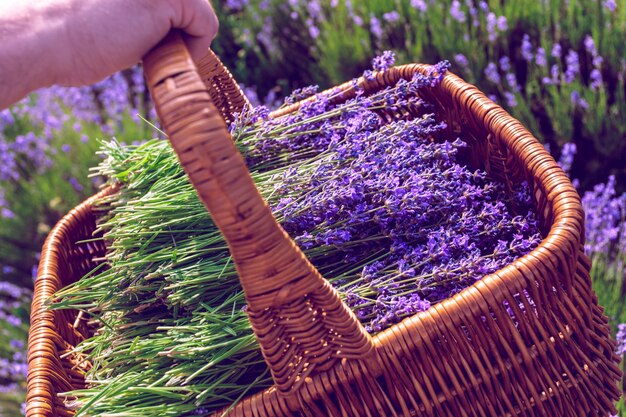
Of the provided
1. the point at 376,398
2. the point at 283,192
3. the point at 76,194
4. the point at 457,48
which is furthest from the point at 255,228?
the point at 76,194

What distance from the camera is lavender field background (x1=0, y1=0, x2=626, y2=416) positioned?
1.94 m

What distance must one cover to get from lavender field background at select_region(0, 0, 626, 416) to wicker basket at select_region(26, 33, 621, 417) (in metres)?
0.66

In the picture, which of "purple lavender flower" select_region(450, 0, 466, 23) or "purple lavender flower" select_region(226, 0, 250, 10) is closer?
"purple lavender flower" select_region(450, 0, 466, 23)

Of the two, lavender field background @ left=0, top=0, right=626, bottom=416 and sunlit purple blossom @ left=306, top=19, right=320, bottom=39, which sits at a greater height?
sunlit purple blossom @ left=306, top=19, right=320, bottom=39

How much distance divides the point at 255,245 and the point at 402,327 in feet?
0.88

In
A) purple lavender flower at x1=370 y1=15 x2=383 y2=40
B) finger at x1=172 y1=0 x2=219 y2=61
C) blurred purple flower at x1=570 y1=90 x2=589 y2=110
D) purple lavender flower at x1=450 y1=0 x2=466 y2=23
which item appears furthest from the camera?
purple lavender flower at x1=370 y1=15 x2=383 y2=40

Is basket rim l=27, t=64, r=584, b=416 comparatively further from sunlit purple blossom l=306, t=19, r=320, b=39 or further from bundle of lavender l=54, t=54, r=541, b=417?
sunlit purple blossom l=306, t=19, r=320, b=39

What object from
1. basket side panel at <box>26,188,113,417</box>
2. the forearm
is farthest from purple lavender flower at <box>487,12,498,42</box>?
the forearm

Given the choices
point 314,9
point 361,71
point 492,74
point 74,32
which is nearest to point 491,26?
point 492,74

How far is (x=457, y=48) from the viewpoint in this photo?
219cm

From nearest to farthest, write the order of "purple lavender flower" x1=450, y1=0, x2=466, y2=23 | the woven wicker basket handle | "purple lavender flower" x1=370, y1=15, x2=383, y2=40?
the woven wicker basket handle < "purple lavender flower" x1=450, y1=0, x2=466, y2=23 < "purple lavender flower" x1=370, y1=15, x2=383, y2=40

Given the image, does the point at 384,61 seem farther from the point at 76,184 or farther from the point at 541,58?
the point at 76,184

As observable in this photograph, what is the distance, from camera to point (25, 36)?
0.79 meters

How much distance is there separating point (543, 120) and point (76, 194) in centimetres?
187
